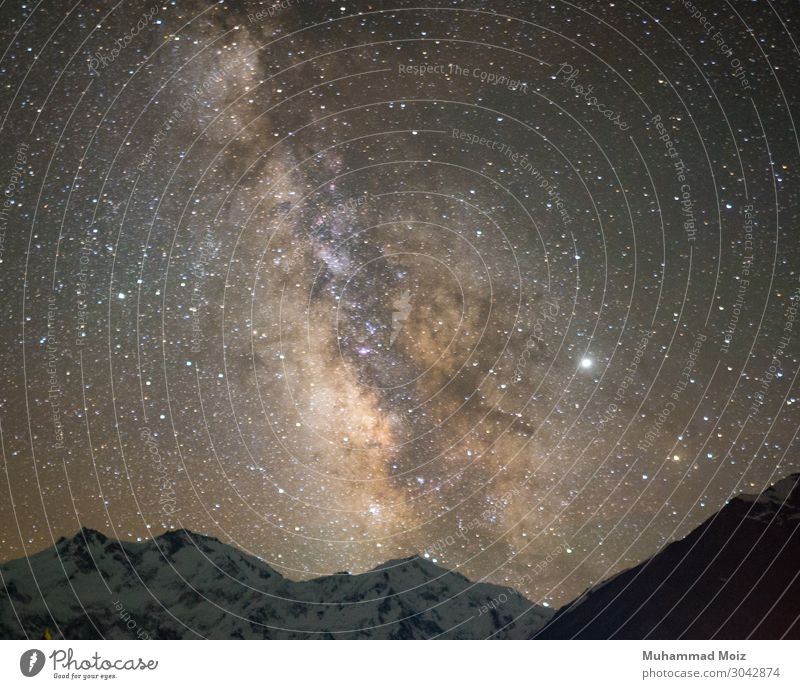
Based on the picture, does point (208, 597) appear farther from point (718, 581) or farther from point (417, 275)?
point (417, 275)

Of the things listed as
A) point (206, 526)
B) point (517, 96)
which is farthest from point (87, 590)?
point (517, 96)

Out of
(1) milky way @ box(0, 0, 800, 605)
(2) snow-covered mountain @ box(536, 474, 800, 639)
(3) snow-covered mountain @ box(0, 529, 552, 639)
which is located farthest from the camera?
(3) snow-covered mountain @ box(0, 529, 552, 639)

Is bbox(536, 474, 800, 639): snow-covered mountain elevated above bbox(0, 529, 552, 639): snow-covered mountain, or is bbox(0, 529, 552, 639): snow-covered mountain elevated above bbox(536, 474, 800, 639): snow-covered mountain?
bbox(0, 529, 552, 639): snow-covered mountain

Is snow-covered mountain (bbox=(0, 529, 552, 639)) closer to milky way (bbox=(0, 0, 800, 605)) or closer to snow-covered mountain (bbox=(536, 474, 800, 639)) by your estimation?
snow-covered mountain (bbox=(536, 474, 800, 639))

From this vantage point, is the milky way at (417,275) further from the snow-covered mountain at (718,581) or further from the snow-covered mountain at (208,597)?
the snow-covered mountain at (208,597)

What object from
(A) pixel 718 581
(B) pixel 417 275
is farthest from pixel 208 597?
(B) pixel 417 275

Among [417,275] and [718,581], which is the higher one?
[417,275]

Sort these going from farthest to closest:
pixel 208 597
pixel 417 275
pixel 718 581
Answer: pixel 208 597 < pixel 718 581 < pixel 417 275

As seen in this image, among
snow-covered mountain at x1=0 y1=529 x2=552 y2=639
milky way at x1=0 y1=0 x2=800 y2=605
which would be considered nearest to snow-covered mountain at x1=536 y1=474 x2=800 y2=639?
snow-covered mountain at x1=0 y1=529 x2=552 y2=639

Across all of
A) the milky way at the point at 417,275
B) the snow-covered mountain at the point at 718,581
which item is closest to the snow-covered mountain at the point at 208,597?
the snow-covered mountain at the point at 718,581

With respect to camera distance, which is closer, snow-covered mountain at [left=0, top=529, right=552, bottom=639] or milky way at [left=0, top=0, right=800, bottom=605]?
milky way at [left=0, top=0, right=800, bottom=605]
